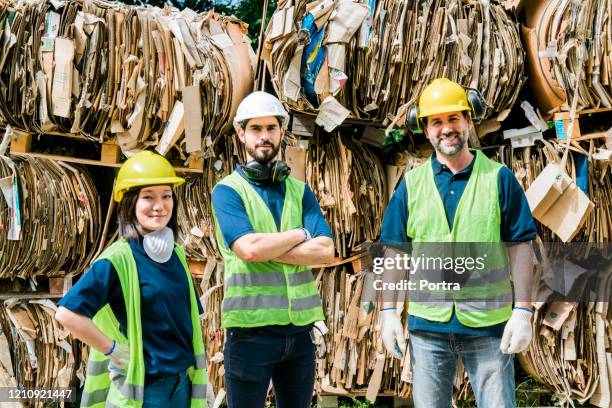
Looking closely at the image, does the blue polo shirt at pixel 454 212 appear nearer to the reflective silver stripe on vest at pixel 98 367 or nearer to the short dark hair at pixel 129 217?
the short dark hair at pixel 129 217

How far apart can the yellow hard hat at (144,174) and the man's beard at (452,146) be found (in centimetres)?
116

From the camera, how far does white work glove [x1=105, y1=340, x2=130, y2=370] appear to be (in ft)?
8.06

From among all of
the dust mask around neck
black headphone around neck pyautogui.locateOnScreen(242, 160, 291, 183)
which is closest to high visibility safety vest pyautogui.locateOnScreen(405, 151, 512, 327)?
black headphone around neck pyautogui.locateOnScreen(242, 160, 291, 183)

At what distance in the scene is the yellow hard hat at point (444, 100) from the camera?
3.02 m

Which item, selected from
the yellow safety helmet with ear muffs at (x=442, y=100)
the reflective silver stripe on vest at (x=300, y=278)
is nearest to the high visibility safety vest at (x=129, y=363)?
the reflective silver stripe on vest at (x=300, y=278)

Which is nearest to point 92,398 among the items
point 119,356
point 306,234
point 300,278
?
point 119,356

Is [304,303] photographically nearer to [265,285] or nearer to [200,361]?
[265,285]

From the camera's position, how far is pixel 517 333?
284cm

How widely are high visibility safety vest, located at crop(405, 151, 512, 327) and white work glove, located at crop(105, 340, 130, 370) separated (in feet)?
4.11

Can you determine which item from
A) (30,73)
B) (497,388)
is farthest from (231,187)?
(30,73)

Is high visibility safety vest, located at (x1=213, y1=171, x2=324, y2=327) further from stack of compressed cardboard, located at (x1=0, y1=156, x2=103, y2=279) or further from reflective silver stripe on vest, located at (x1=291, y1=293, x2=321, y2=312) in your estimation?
stack of compressed cardboard, located at (x1=0, y1=156, x2=103, y2=279)

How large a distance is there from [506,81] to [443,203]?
2.02 meters

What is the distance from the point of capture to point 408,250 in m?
3.13

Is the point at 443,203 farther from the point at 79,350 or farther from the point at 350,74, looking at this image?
the point at 79,350
